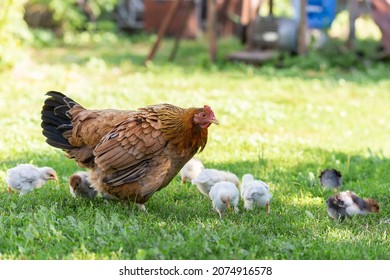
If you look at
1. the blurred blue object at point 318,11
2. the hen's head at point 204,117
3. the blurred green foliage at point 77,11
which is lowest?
the blurred green foliage at point 77,11

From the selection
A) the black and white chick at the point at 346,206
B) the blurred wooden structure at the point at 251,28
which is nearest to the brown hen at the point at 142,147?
the black and white chick at the point at 346,206

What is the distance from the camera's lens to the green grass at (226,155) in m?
5.31

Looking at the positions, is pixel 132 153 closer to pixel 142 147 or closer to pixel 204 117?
pixel 142 147

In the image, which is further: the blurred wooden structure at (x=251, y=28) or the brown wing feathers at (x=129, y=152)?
the blurred wooden structure at (x=251, y=28)

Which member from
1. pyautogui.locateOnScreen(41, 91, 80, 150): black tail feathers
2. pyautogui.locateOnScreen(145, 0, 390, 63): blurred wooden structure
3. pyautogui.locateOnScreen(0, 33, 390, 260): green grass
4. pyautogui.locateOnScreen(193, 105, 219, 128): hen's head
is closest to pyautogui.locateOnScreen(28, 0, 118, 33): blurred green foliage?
pyautogui.locateOnScreen(0, 33, 390, 260): green grass

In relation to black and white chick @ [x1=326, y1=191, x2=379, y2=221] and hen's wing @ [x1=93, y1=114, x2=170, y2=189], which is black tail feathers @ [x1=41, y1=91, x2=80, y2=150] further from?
black and white chick @ [x1=326, y1=191, x2=379, y2=221]

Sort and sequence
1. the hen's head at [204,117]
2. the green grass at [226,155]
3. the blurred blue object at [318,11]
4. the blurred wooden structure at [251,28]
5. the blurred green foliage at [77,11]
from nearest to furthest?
the green grass at [226,155] < the hen's head at [204,117] < the blurred wooden structure at [251,28] < the blurred blue object at [318,11] < the blurred green foliage at [77,11]

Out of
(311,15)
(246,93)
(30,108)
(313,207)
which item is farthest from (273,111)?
(311,15)

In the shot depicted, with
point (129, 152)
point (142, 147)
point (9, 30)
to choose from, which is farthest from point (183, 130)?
point (9, 30)

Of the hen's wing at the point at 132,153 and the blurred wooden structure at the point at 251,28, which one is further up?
the hen's wing at the point at 132,153

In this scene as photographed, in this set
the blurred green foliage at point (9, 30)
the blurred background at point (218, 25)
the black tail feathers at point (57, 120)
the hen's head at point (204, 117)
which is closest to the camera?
the hen's head at point (204, 117)

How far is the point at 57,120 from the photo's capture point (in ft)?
22.3

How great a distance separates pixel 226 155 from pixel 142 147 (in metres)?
2.71

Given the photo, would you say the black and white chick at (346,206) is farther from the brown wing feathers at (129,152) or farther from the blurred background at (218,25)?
the blurred background at (218,25)
